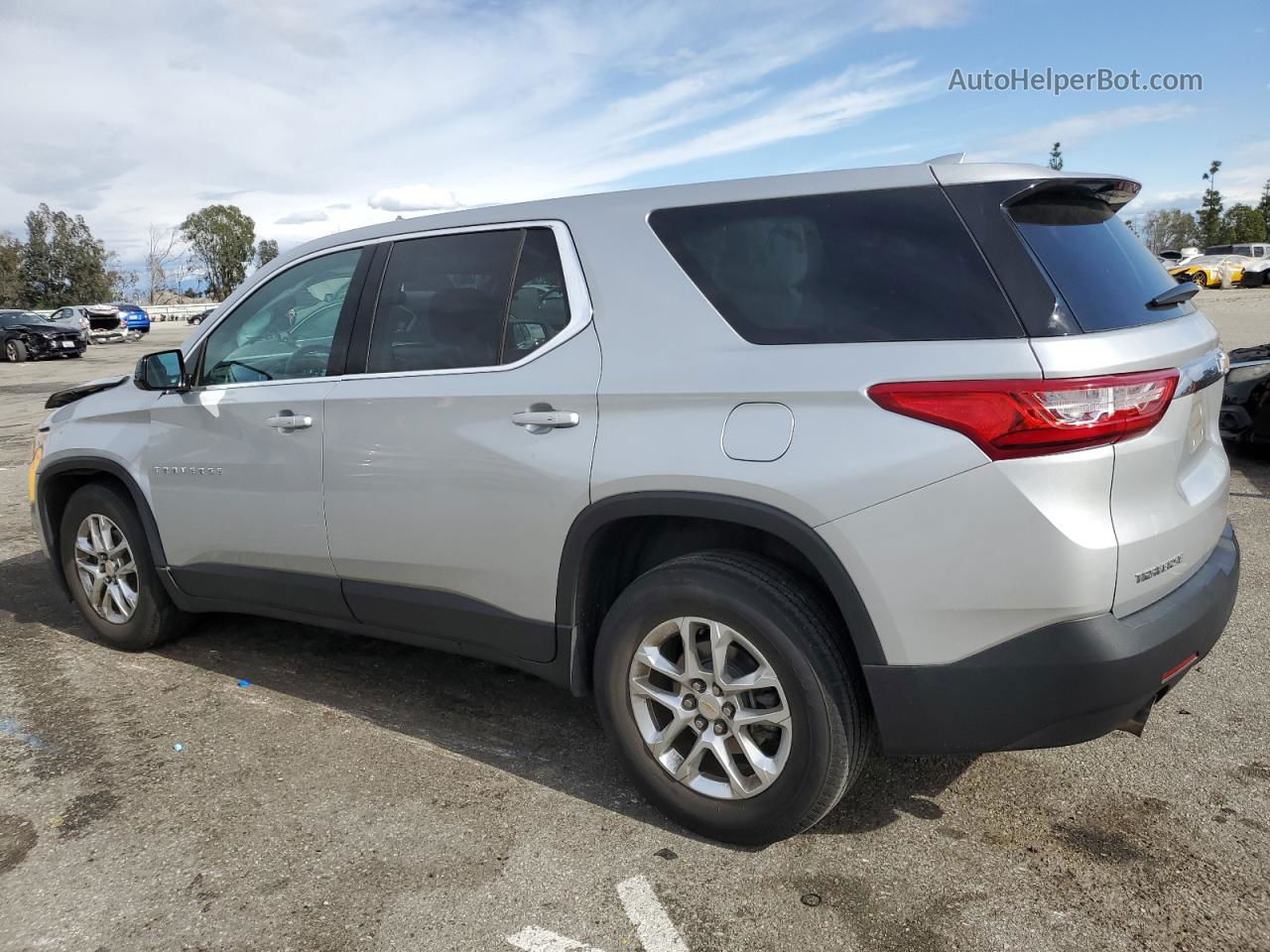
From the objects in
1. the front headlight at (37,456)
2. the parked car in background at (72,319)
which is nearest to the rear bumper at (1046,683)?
the front headlight at (37,456)

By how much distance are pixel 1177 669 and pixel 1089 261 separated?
107 centimetres

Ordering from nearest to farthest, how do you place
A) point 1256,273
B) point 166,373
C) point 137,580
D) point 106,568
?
point 166,373
point 137,580
point 106,568
point 1256,273

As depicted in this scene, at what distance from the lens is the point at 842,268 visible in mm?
2582

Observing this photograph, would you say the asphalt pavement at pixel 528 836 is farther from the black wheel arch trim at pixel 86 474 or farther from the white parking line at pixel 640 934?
the black wheel arch trim at pixel 86 474

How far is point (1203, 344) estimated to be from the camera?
269 cm

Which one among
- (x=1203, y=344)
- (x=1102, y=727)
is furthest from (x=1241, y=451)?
(x=1102, y=727)

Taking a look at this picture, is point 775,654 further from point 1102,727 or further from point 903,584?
point 1102,727

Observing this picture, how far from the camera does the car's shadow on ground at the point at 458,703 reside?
312 cm

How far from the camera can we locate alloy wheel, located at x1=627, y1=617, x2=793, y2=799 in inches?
106

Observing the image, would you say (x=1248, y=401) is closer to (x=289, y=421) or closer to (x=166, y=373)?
(x=289, y=421)

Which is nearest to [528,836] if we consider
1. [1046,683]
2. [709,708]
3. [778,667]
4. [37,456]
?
[709,708]

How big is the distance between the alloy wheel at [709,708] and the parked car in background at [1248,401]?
627 cm

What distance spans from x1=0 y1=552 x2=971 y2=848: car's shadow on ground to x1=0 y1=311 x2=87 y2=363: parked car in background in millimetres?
25613

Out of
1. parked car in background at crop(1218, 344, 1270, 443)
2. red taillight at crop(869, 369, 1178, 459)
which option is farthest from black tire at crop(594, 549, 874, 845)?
parked car in background at crop(1218, 344, 1270, 443)
